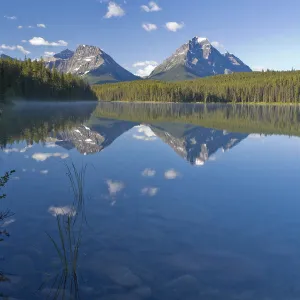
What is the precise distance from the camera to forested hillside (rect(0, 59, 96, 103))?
102350 mm

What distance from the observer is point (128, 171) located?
21.0 m

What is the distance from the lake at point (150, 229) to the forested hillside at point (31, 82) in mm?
78475

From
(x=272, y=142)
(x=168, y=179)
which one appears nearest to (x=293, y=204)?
(x=168, y=179)

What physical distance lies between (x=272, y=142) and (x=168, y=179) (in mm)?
21388

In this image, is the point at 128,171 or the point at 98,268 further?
the point at 128,171

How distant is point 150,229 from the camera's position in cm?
1189

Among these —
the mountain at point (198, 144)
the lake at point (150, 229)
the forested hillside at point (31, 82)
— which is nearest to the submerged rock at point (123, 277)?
the lake at point (150, 229)

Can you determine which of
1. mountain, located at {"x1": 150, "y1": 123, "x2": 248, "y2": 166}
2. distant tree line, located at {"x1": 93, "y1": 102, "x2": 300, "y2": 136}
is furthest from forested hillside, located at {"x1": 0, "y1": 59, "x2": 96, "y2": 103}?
mountain, located at {"x1": 150, "y1": 123, "x2": 248, "y2": 166}

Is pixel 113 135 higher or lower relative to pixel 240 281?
higher

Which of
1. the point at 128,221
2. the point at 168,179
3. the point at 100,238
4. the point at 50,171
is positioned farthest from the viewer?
the point at 50,171

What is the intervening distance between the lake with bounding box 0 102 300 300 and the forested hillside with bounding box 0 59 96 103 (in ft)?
257

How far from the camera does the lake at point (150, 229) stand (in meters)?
8.36

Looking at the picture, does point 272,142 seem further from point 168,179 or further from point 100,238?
point 100,238

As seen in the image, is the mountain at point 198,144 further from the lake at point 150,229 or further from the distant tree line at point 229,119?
the distant tree line at point 229,119
